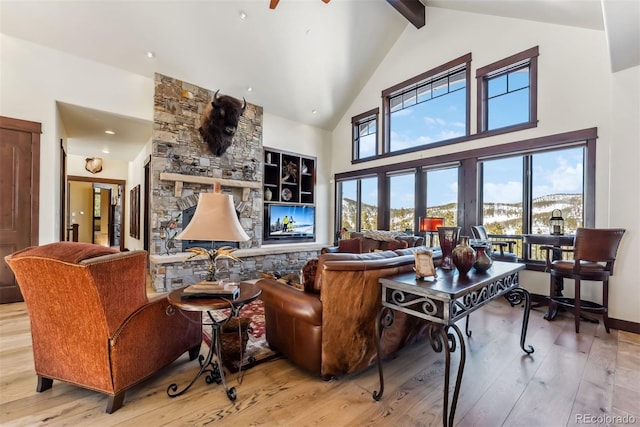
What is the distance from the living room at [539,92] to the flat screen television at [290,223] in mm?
2694

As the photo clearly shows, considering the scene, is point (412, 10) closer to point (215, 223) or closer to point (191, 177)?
point (191, 177)

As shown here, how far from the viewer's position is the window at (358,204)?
682 cm

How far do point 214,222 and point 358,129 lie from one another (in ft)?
19.8

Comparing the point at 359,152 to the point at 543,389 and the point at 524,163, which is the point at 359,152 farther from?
the point at 543,389

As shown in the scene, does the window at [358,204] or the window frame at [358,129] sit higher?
the window frame at [358,129]

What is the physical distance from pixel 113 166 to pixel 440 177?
9.71 meters

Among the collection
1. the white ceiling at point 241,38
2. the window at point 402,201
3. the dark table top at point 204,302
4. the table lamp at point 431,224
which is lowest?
the dark table top at point 204,302

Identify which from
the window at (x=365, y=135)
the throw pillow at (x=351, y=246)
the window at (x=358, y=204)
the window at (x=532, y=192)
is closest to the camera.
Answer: the window at (x=532, y=192)

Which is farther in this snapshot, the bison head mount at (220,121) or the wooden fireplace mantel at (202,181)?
the bison head mount at (220,121)

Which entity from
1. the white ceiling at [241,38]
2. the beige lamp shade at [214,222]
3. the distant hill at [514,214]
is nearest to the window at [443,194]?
the distant hill at [514,214]

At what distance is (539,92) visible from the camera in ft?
13.7

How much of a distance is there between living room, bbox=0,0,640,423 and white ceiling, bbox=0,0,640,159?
0.14m

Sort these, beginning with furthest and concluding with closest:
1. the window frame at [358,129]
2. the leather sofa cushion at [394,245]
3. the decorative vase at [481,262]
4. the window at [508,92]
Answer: the window frame at [358,129] < the leather sofa cushion at [394,245] < the window at [508,92] < the decorative vase at [481,262]

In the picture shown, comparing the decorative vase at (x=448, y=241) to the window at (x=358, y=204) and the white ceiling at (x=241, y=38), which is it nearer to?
the white ceiling at (x=241, y=38)
